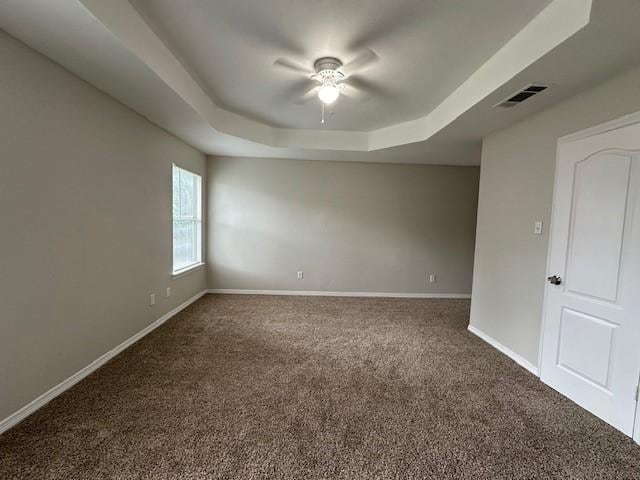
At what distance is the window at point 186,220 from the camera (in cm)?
403

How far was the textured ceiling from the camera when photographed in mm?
1705

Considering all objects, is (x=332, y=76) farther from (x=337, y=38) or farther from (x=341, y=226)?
(x=341, y=226)

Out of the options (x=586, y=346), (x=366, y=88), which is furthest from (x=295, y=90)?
(x=586, y=346)

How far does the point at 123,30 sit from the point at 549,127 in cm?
326

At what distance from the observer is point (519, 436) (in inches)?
70.9

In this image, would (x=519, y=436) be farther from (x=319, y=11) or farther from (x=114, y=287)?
(x=114, y=287)

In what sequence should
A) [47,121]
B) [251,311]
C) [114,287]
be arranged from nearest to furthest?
[47,121]
[114,287]
[251,311]

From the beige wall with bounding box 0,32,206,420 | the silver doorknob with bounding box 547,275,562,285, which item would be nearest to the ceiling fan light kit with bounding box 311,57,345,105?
the beige wall with bounding box 0,32,206,420

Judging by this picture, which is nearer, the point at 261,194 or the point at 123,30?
the point at 123,30

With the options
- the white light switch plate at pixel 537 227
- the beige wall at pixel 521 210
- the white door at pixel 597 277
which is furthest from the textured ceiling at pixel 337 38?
the white light switch plate at pixel 537 227

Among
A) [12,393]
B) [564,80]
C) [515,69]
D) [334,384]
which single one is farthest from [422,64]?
[12,393]

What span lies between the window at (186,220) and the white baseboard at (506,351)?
3936 mm

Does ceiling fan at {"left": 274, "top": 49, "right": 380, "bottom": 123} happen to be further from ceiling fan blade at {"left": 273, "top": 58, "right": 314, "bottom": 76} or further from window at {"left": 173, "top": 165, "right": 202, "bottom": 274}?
window at {"left": 173, "top": 165, "right": 202, "bottom": 274}

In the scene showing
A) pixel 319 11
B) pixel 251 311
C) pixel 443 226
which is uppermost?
pixel 319 11
